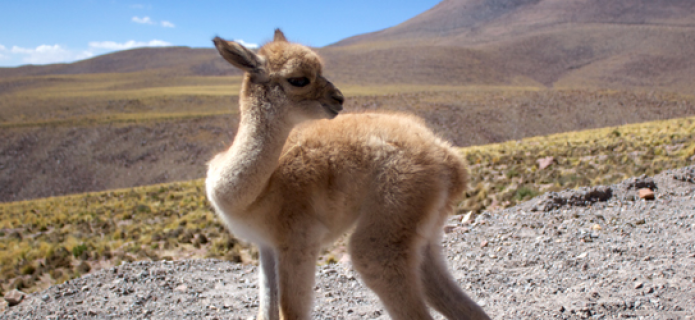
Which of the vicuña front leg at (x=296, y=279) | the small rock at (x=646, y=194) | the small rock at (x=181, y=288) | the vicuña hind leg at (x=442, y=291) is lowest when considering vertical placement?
the small rock at (x=181, y=288)

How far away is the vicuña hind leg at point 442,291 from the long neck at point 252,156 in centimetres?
165

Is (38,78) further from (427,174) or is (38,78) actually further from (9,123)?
(427,174)

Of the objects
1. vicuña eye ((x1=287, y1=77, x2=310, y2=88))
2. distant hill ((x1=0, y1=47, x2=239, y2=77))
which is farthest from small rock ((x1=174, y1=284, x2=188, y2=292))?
distant hill ((x1=0, y1=47, x2=239, y2=77))

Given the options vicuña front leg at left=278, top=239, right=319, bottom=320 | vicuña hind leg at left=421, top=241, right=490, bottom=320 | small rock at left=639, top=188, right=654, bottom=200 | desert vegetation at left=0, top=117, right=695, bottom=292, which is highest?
vicuña front leg at left=278, top=239, right=319, bottom=320

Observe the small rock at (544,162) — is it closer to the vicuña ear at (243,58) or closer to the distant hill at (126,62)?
the vicuña ear at (243,58)

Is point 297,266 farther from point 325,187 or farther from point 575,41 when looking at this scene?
point 575,41

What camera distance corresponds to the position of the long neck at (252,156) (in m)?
3.97

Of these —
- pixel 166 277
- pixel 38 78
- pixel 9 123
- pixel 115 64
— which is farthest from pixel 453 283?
pixel 115 64

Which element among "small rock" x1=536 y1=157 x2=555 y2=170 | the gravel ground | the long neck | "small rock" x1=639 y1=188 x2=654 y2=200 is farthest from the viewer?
"small rock" x1=536 y1=157 x2=555 y2=170

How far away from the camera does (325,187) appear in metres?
4.15

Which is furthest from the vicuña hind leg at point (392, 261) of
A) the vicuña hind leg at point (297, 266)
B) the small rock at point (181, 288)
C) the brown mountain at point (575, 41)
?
the brown mountain at point (575, 41)

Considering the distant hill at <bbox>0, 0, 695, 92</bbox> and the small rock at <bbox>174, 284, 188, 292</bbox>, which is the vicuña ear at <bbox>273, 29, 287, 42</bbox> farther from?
the distant hill at <bbox>0, 0, 695, 92</bbox>

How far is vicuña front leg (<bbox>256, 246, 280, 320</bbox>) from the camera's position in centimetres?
453

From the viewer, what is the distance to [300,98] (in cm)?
416
